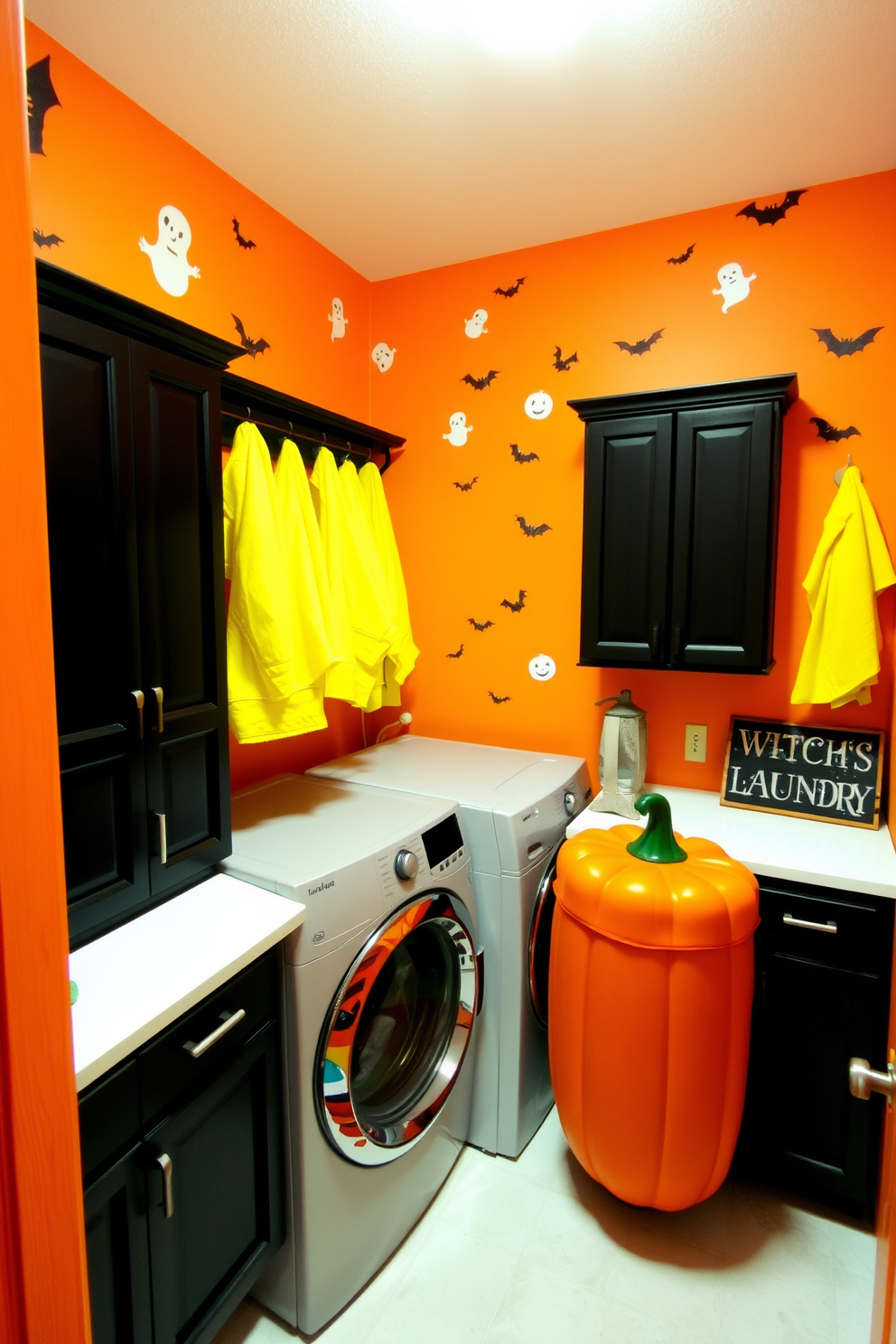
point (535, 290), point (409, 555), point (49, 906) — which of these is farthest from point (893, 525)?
point (49, 906)

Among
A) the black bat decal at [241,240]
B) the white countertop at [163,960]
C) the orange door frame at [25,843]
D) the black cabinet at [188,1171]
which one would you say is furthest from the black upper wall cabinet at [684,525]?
the orange door frame at [25,843]

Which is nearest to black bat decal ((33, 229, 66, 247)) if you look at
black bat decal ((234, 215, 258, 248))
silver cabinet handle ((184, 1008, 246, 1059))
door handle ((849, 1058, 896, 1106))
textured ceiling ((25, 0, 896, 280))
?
textured ceiling ((25, 0, 896, 280))

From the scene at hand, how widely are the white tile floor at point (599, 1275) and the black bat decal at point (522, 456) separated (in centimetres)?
220

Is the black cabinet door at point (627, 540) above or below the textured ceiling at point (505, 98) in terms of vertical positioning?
below

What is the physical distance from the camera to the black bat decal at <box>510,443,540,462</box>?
2.41 metres

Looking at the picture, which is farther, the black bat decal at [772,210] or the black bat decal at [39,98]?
the black bat decal at [772,210]

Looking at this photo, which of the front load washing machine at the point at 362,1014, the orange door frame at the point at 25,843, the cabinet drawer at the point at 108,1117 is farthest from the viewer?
the front load washing machine at the point at 362,1014

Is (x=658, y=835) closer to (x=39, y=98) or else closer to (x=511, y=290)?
(x=511, y=290)

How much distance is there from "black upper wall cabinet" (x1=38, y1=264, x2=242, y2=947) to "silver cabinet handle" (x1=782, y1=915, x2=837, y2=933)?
1.36 meters

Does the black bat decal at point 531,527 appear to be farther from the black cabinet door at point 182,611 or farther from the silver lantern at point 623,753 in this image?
the black cabinet door at point 182,611

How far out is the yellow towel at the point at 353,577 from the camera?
2.10 metres

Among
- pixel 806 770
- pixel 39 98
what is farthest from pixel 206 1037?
pixel 39 98

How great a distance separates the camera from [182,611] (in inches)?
54.5

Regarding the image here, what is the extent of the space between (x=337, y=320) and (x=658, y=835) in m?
2.08
